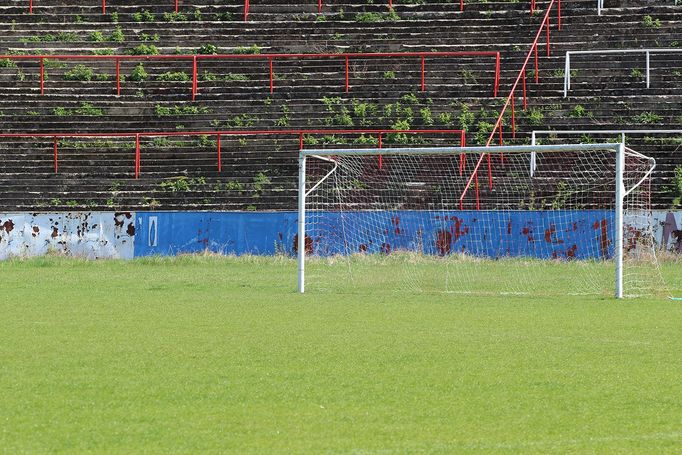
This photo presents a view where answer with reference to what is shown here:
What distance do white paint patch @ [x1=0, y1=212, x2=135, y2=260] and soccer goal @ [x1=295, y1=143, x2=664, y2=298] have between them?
3.99 metres

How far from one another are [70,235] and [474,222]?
8.47 meters

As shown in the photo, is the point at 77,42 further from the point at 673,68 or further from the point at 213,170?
the point at 673,68

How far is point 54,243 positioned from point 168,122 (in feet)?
18.0

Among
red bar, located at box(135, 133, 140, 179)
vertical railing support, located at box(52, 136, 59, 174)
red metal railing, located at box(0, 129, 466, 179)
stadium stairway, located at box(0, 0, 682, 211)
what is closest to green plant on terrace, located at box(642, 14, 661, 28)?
stadium stairway, located at box(0, 0, 682, 211)

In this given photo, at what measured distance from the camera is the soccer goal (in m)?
19.1

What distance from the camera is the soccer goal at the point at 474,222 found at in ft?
62.7

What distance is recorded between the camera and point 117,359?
8.38 metres

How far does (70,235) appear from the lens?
2472cm

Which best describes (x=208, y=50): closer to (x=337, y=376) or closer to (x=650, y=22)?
(x=650, y=22)

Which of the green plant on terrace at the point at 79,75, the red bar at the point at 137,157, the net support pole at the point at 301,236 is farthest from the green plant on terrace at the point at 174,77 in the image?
the net support pole at the point at 301,236

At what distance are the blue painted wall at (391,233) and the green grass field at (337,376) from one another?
27.2 ft

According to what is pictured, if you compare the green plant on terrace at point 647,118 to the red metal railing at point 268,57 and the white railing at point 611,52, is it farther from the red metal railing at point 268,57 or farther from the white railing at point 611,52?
the red metal railing at point 268,57

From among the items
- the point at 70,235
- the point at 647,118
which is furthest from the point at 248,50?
the point at 647,118

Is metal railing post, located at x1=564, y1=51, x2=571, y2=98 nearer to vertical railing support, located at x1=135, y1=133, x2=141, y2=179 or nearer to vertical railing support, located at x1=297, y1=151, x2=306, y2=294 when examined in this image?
vertical railing support, located at x1=135, y1=133, x2=141, y2=179
